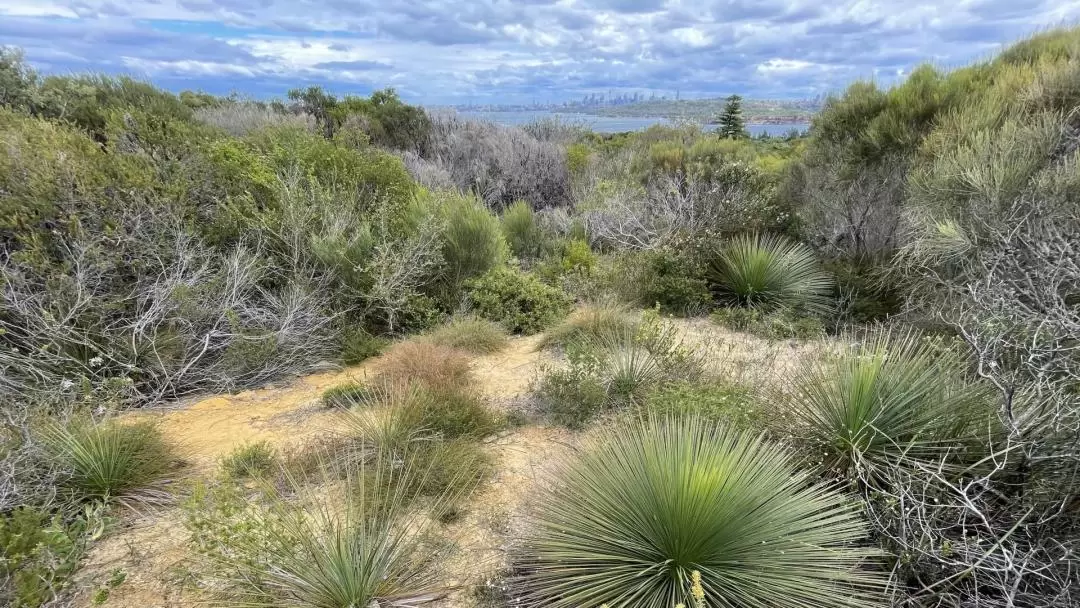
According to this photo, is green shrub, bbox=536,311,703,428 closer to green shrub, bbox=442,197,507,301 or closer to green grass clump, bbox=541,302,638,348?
green grass clump, bbox=541,302,638,348

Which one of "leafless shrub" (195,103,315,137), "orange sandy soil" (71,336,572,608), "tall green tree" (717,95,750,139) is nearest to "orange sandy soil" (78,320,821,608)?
"orange sandy soil" (71,336,572,608)

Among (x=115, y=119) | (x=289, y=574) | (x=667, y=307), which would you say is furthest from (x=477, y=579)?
(x=115, y=119)

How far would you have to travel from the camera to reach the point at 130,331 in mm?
5379

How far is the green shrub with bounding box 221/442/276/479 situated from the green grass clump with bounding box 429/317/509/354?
2.52 meters

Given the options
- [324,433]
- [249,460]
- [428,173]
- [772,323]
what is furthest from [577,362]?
[428,173]

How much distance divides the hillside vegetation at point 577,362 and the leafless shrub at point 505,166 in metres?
3.27

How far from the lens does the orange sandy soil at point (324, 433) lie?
2.86 metres

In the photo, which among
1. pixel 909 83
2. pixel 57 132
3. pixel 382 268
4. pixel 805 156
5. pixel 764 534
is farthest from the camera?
pixel 805 156

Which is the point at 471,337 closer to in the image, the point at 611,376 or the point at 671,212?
the point at 611,376

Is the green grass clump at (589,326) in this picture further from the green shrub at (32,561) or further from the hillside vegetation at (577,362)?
the green shrub at (32,561)

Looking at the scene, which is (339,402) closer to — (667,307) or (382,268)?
(382,268)

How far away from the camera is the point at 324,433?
4.43 meters

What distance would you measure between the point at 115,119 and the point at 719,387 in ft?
27.3

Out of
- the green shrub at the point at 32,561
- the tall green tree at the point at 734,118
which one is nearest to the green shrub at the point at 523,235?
the green shrub at the point at 32,561
